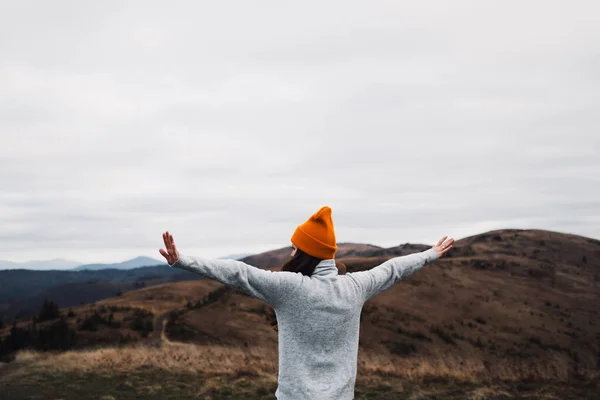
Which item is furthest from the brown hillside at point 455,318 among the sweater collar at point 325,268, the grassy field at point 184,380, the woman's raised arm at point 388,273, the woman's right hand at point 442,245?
the sweater collar at point 325,268

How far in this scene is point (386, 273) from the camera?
3.94 metres

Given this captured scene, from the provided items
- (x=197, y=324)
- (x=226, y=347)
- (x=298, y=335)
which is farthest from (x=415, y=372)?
(x=298, y=335)

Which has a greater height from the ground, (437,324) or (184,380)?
(184,380)

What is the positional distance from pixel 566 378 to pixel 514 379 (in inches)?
209

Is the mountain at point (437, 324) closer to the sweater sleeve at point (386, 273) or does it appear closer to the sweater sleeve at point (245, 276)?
the sweater sleeve at point (386, 273)

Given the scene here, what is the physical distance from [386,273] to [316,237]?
0.72 m

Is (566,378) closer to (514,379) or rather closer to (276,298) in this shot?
(514,379)

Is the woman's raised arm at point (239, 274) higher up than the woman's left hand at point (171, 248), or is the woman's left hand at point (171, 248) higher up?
the woman's left hand at point (171, 248)

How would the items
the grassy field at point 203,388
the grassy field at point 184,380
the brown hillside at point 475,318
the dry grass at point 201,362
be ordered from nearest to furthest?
the grassy field at point 203,388 → the grassy field at point 184,380 → the dry grass at point 201,362 → the brown hillside at point 475,318

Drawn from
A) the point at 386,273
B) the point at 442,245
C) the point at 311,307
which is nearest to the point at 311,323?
the point at 311,307

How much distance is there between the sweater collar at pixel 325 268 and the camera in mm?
3656

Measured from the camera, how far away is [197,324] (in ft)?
79.7

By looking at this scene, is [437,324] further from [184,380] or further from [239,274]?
[239,274]

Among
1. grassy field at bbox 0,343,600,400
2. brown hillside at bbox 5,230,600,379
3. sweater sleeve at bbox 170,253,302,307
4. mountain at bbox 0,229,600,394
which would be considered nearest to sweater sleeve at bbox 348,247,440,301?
sweater sleeve at bbox 170,253,302,307
